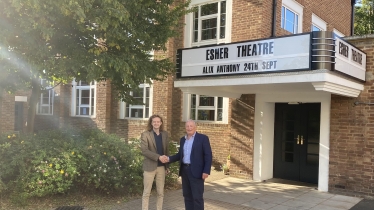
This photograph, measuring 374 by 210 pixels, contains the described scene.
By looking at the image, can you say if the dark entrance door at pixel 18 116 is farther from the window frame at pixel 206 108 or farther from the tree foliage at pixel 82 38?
the tree foliage at pixel 82 38

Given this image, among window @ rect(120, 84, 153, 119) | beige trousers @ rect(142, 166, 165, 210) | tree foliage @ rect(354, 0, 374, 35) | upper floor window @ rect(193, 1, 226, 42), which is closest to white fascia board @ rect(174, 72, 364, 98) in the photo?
beige trousers @ rect(142, 166, 165, 210)

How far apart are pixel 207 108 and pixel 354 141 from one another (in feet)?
16.7

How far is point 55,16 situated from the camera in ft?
21.6

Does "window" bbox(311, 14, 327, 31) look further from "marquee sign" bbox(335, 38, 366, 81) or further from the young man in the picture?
the young man

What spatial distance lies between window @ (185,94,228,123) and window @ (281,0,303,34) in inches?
131

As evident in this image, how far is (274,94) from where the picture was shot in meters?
9.30

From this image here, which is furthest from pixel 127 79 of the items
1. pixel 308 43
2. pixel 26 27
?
pixel 308 43

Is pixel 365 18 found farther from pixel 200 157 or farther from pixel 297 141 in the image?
pixel 200 157

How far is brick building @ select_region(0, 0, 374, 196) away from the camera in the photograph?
22.6 ft

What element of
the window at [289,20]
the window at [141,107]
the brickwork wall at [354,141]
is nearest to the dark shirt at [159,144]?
the brickwork wall at [354,141]

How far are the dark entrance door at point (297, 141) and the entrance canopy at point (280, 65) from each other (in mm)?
1152

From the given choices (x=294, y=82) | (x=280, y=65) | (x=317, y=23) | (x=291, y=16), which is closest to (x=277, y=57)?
(x=280, y=65)

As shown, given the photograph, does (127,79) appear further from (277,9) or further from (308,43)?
(277,9)

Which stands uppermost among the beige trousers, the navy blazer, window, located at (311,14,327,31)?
window, located at (311,14,327,31)
